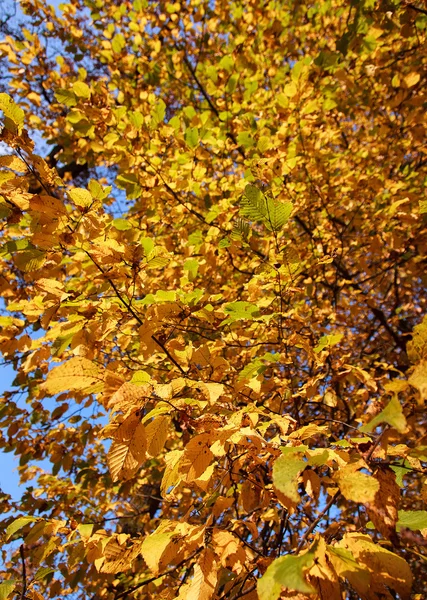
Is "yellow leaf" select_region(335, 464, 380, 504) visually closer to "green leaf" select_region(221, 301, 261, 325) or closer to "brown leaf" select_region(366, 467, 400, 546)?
"brown leaf" select_region(366, 467, 400, 546)

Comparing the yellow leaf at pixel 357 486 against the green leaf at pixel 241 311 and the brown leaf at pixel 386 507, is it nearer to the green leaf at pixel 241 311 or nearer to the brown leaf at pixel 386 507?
the brown leaf at pixel 386 507

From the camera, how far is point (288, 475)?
0.66m

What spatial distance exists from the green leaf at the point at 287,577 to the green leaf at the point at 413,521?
1.26 feet

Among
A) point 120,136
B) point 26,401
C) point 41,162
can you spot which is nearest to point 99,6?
point 120,136

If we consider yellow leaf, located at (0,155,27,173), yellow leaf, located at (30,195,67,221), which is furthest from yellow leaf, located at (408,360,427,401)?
yellow leaf, located at (0,155,27,173)

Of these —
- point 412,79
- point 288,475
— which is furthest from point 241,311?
point 412,79

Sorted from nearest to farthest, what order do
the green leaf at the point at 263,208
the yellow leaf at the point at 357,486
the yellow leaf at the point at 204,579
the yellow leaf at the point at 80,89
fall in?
1. the yellow leaf at the point at 357,486
2. the yellow leaf at the point at 204,579
3. the green leaf at the point at 263,208
4. the yellow leaf at the point at 80,89

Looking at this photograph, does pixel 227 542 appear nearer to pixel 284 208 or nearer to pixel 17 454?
pixel 284 208

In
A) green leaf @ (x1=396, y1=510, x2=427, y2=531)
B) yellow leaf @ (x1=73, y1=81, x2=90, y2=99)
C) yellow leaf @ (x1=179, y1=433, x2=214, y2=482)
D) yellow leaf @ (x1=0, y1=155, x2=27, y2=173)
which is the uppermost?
yellow leaf @ (x1=73, y1=81, x2=90, y2=99)

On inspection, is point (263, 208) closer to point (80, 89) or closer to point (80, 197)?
point (80, 197)

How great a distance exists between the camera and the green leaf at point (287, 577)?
22.0 inches

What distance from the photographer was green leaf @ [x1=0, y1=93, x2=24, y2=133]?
1066 mm

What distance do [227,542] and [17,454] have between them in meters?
2.36

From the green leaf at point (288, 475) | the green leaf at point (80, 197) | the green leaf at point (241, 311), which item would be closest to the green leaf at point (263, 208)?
the green leaf at point (241, 311)
